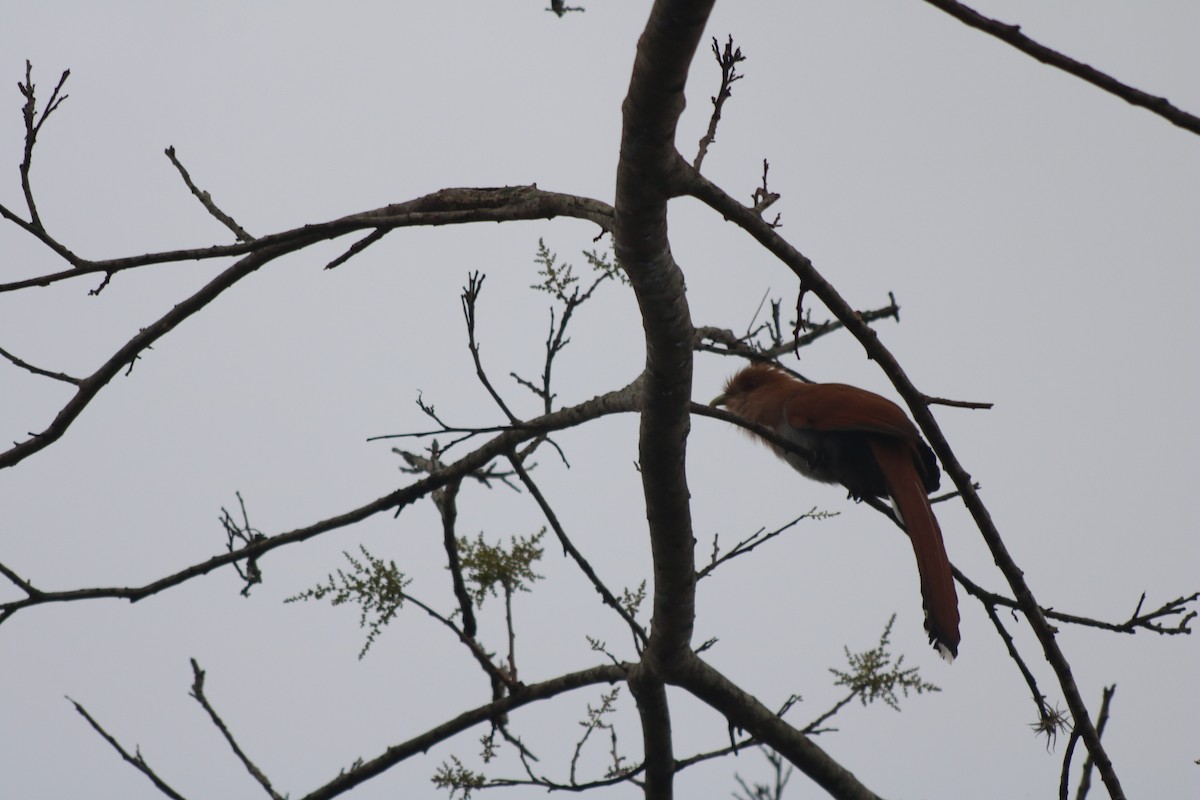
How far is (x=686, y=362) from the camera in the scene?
103 inches

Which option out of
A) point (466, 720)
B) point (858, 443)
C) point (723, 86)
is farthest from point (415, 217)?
point (858, 443)

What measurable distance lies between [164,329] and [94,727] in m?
1.51

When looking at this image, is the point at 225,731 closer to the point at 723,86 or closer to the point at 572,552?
the point at 572,552

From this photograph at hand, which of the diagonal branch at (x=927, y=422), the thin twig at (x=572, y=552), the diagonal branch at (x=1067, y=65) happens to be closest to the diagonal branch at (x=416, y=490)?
the thin twig at (x=572, y=552)

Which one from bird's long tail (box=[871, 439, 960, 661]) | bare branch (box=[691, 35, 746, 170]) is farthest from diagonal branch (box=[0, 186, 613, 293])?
bird's long tail (box=[871, 439, 960, 661])

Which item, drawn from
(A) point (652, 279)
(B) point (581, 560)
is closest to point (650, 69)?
(A) point (652, 279)

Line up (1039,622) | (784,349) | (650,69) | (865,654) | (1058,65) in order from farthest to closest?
(784,349) < (865,654) < (1039,622) < (650,69) < (1058,65)

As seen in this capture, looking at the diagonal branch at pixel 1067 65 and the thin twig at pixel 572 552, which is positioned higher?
the thin twig at pixel 572 552

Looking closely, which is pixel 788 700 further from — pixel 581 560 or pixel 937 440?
pixel 937 440

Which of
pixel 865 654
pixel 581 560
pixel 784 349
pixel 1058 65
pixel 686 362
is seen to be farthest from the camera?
pixel 784 349

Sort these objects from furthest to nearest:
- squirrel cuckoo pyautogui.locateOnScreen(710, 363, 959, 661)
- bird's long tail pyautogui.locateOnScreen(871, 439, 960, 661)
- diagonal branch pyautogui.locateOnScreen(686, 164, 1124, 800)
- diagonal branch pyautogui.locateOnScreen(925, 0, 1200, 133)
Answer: squirrel cuckoo pyautogui.locateOnScreen(710, 363, 959, 661) → bird's long tail pyautogui.locateOnScreen(871, 439, 960, 661) → diagonal branch pyautogui.locateOnScreen(686, 164, 1124, 800) → diagonal branch pyautogui.locateOnScreen(925, 0, 1200, 133)

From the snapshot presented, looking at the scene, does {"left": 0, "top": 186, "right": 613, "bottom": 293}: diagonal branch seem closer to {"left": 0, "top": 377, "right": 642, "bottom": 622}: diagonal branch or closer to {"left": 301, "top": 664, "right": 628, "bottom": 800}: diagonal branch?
{"left": 0, "top": 377, "right": 642, "bottom": 622}: diagonal branch

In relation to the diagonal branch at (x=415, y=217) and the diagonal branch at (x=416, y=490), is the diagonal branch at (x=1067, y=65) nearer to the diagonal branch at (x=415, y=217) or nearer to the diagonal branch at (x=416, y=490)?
the diagonal branch at (x=415, y=217)

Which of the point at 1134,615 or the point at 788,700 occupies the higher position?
the point at 788,700
